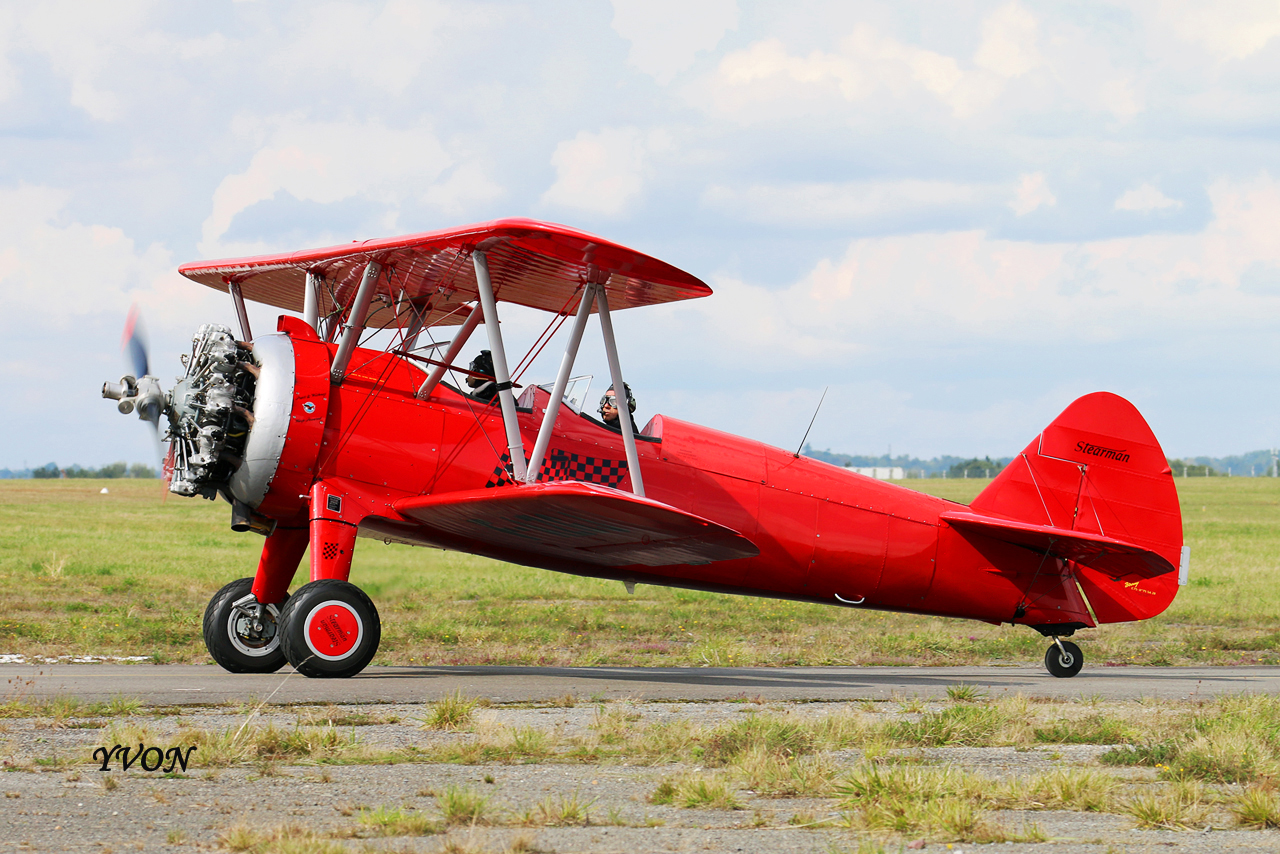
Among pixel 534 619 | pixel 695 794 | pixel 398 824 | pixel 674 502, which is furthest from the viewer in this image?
pixel 534 619

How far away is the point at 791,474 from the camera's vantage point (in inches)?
515

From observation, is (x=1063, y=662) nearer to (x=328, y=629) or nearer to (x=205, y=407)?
(x=328, y=629)

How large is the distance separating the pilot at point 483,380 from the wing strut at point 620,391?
1138 millimetres

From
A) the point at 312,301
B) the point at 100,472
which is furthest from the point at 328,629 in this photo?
the point at 100,472

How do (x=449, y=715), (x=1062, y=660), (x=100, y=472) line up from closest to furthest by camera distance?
(x=449, y=715) → (x=1062, y=660) → (x=100, y=472)

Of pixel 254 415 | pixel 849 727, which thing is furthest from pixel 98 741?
pixel 849 727

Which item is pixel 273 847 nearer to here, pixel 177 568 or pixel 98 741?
pixel 98 741

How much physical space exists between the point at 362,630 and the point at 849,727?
4422 millimetres

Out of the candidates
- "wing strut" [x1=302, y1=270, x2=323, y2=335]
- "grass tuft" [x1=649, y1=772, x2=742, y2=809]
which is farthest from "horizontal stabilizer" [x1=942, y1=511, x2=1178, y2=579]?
"grass tuft" [x1=649, y1=772, x2=742, y2=809]

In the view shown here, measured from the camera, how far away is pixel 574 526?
430 inches

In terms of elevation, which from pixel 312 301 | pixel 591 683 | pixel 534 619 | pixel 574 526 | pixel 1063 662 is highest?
pixel 312 301

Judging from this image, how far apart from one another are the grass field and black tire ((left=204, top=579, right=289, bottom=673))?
43.5 inches

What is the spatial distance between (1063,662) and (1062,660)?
29 mm

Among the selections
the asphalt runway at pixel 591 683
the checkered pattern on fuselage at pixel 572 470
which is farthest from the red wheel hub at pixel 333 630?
the checkered pattern on fuselage at pixel 572 470
